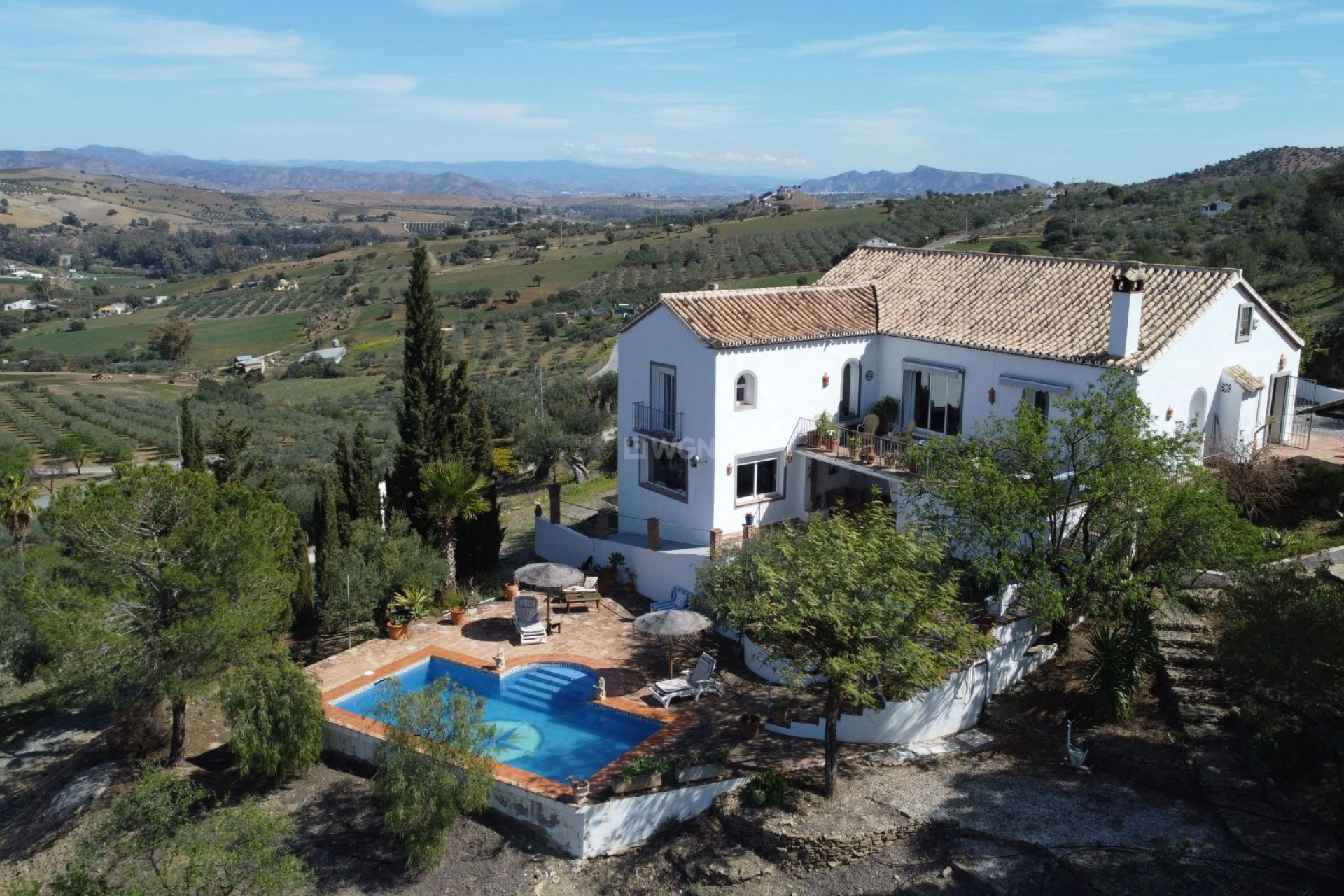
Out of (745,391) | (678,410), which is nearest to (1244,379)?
(745,391)

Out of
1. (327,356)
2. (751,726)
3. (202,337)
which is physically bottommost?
(202,337)

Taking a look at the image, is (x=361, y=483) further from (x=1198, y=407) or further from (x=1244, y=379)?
(x=1244, y=379)

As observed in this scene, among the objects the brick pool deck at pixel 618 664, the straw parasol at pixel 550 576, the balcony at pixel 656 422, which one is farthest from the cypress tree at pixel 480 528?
the balcony at pixel 656 422

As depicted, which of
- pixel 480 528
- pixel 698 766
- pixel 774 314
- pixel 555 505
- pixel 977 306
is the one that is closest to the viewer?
pixel 698 766

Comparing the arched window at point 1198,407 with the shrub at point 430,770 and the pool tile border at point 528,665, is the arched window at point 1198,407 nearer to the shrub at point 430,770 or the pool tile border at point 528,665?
the pool tile border at point 528,665

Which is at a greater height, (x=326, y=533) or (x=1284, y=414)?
(x=1284, y=414)

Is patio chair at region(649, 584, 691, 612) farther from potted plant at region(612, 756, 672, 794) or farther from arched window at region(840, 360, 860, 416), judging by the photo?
potted plant at region(612, 756, 672, 794)

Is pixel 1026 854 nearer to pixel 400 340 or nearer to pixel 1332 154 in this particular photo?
pixel 400 340
